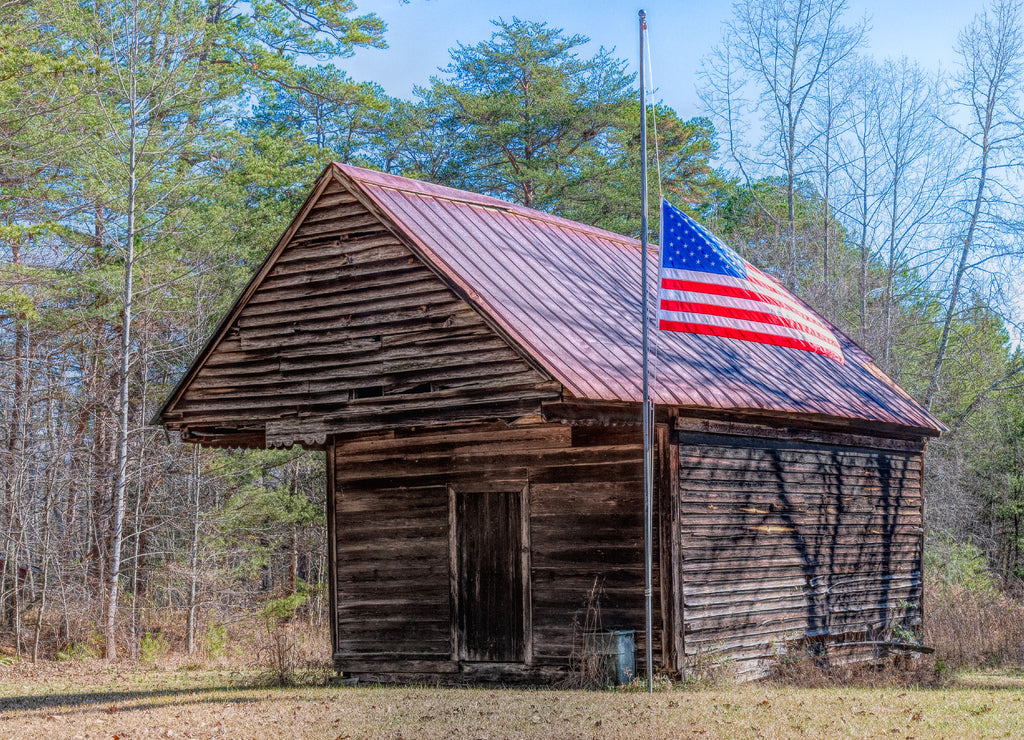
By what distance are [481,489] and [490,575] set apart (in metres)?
1.09

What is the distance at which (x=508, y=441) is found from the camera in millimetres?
14938

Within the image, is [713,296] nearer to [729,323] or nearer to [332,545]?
[729,323]

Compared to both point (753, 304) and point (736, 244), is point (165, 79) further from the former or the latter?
point (736, 244)

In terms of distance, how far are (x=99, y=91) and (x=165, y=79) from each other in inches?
75.1

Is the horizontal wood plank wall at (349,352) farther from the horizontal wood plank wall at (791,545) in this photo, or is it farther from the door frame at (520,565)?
the horizontal wood plank wall at (791,545)

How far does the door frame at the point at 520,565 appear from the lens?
14.5 metres

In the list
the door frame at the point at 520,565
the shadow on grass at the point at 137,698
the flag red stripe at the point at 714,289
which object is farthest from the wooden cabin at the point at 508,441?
the shadow on grass at the point at 137,698

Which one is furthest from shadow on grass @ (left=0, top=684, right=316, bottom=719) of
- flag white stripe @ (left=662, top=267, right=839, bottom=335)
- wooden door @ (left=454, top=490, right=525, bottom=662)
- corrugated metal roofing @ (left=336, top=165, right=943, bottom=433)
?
flag white stripe @ (left=662, top=267, right=839, bottom=335)

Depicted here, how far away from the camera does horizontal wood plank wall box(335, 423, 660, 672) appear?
14133 millimetres

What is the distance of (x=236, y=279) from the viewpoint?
28.1 m

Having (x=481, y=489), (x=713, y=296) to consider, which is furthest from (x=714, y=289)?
(x=481, y=489)

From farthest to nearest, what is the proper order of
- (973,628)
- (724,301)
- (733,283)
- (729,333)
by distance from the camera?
1. (973,628)
2. (733,283)
3. (724,301)
4. (729,333)

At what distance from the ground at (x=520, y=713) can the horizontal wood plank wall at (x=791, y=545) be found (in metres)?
1.22

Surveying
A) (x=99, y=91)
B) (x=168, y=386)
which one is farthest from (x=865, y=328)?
(x=99, y=91)
